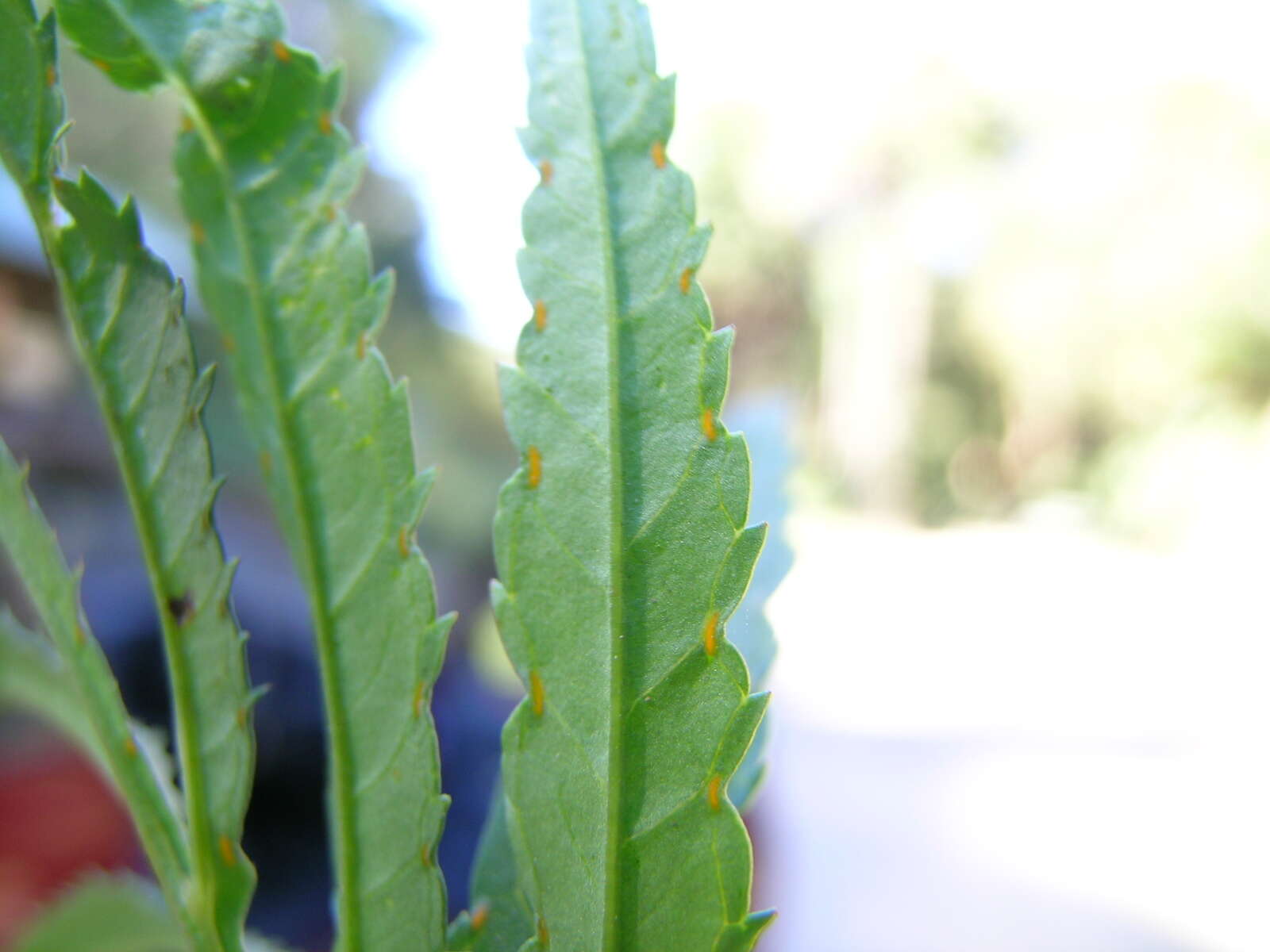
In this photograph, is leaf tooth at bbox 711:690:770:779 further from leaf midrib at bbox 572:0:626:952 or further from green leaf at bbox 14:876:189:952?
green leaf at bbox 14:876:189:952

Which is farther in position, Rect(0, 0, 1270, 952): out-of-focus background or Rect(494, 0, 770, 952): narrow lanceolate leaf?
Rect(0, 0, 1270, 952): out-of-focus background

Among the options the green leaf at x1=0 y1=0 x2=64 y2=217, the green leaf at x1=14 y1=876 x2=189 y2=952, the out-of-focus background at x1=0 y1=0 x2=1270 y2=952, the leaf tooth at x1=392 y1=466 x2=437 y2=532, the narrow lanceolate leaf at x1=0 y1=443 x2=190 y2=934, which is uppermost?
the green leaf at x1=0 y1=0 x2=64 y2=217

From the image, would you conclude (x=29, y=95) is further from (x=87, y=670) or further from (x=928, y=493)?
(x=928, y=493)

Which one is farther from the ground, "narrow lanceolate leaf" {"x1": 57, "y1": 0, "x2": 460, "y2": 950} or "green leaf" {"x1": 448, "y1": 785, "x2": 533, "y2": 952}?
"narrow lanceolate leaf" {"x1": 57, "y1": 0, "x2": 460, "y2": 950}

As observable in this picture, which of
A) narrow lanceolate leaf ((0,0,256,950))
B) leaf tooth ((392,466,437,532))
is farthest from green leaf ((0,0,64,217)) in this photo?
leaf tooth ((392,466,437,532))

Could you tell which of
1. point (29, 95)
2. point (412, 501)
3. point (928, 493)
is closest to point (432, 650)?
point (412, 501)
